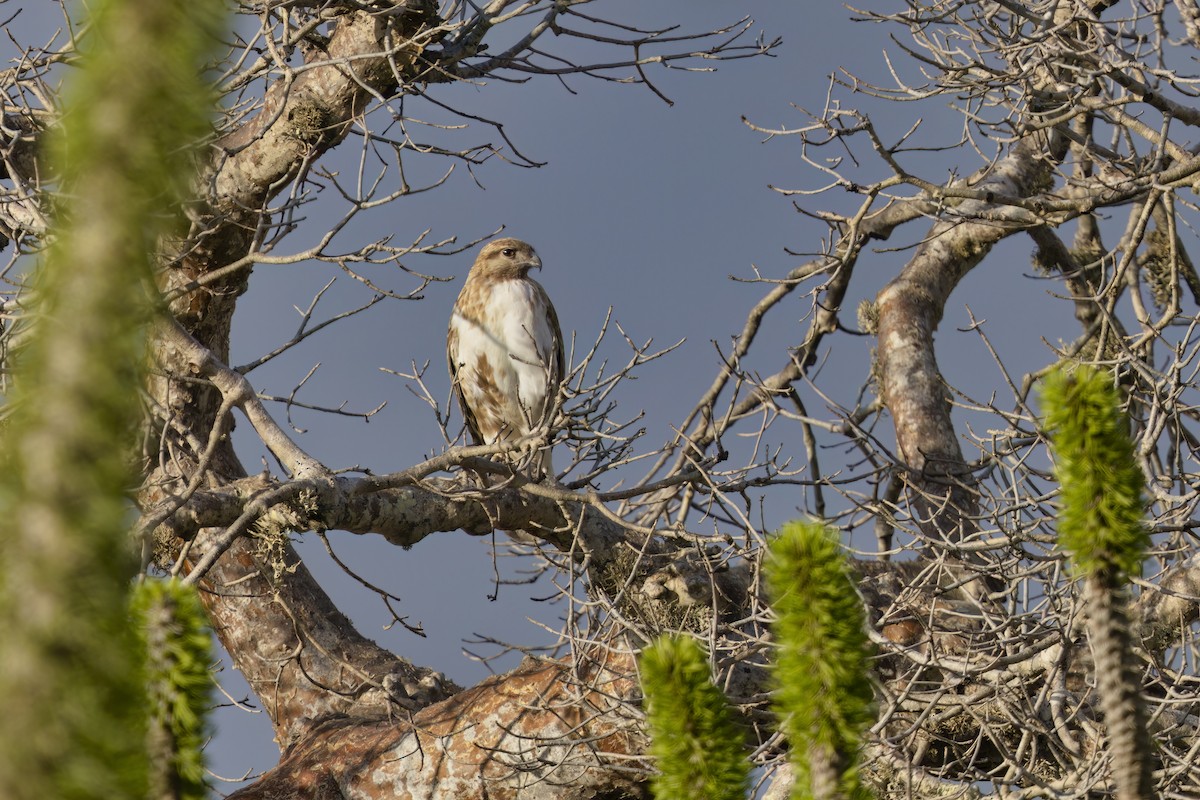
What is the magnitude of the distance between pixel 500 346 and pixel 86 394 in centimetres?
816

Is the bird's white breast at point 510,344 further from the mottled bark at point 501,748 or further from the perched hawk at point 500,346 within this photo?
the mottled bark at point 501,748

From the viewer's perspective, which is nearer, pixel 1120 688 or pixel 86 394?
pixel 86 394

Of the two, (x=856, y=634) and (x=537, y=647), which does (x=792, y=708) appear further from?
(x=537, y=647)

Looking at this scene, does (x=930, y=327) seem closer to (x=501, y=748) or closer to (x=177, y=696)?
(x=501, y=748)

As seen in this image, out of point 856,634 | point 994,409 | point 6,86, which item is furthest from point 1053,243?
point 856,634

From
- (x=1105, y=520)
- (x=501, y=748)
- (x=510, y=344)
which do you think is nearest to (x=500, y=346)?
(x=510, y=344)

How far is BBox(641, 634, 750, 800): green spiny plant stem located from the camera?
4.54 feet

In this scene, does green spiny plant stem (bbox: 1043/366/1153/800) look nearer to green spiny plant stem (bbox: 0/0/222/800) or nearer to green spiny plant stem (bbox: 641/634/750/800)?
green spiny plant stem (bbox: 641/634/750/800)

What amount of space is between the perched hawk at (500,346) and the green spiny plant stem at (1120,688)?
7155 millimetres

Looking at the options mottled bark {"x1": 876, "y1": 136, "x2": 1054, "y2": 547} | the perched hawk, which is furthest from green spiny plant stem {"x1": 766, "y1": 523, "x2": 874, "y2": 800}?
the perched hawk

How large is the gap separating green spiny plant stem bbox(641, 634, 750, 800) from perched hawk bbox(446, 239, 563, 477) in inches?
283

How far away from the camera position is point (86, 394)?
72 cm

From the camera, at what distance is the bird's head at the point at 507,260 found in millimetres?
9453

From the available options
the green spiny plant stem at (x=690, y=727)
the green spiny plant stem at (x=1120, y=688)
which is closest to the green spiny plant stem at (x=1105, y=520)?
the green spiny plant stem at (x=1120, y=688)
